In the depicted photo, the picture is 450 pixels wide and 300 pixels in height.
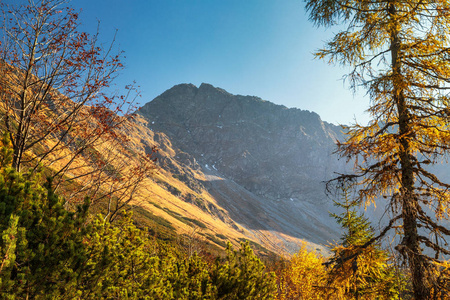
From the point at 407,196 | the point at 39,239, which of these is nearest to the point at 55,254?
the point at 39,239

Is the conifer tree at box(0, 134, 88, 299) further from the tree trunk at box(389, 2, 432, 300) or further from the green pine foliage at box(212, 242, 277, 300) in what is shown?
the tree trunk at box(389, 2, 432, 300)

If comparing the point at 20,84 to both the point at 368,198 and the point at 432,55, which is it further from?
the point at 432,55

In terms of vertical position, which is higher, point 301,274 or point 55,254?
point 55,254

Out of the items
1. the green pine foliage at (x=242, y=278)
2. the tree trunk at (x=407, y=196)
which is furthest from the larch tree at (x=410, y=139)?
the green pine foliage at (x=242, y=278)

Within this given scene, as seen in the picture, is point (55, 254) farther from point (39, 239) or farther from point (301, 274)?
point (301, 274)

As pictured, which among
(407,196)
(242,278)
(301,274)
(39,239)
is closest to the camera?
(39,239)

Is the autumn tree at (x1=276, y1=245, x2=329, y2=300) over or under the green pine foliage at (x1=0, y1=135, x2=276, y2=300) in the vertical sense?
under

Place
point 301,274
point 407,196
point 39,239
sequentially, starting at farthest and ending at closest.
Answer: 1. point 301,274
2. point 407,196
3. point 39,239

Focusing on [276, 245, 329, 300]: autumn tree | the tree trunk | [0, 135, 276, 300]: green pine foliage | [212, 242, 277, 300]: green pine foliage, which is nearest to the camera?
[0, 135, 276, 300]: green pine foliage

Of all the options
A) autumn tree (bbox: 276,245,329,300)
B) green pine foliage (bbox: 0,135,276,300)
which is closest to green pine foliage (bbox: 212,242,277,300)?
green pine foliage (bbox: 0,135,276,300)

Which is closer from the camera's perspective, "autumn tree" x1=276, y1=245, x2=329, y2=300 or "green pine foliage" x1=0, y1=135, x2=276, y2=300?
"green pine foliage" x1=0, y1=135, x2=276, y2=300

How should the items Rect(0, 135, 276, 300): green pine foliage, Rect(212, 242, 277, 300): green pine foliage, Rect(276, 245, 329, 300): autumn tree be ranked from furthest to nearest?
Rect(276, 245, 329, 300): autumn tree, Rect(212, 242, 277, 300): green pine foliage, Rect(0, 135, 276, 300): green pine foliage

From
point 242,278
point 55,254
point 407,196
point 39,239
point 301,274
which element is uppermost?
point 407,196

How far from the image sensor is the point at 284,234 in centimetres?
14938
